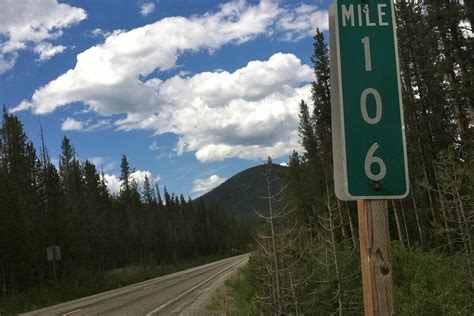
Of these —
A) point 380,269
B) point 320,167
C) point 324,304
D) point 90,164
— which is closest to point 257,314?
point 324,304

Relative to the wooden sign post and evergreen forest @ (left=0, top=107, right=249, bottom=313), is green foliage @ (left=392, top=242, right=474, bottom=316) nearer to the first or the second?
the wooden sign post

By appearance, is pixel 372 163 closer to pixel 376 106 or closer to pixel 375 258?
pixel 376 106

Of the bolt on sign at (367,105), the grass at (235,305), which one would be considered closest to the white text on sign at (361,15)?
the bolt on sign at (367,105)

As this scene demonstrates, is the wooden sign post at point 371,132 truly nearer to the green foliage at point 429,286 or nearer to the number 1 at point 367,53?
the number 1 at point 367,53

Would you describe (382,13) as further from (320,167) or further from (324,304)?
(320,167)

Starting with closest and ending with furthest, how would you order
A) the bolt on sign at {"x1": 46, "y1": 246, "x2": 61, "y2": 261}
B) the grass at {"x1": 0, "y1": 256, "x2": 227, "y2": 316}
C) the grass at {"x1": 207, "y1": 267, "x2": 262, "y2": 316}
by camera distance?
the grass at {"x1": 207, "y1": 267, "x2": 262, "y2": 316} < the grass at {"x1": 0, "y1": 256, "x2": 227, "y2": 316} < the bolt on sign at {"x1": 46, "y1": 246, "x2": 61, "y2": 261}

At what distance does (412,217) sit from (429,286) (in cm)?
2828

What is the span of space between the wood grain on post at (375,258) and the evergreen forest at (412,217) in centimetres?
505

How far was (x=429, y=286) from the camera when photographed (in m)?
12.0

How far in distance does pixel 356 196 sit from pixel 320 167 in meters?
41.6

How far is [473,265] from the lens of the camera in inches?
541

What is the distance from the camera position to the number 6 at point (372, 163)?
2.27 m

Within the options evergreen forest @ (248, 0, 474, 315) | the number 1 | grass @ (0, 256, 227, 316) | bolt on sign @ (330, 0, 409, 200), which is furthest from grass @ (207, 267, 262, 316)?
the number 1

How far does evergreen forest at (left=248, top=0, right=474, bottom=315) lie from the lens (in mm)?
8570
